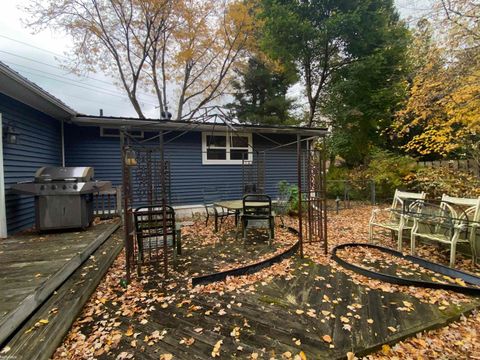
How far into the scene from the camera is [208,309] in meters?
2.50

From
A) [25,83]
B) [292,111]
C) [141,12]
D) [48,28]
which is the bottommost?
[25,83]

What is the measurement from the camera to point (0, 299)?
2.14m

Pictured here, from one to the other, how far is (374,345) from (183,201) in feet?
20.9

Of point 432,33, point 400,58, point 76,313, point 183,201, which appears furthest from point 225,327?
point 400,58

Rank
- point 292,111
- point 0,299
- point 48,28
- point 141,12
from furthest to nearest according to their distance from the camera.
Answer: point 292,111, point 141,12, point 48,28, point 0,299

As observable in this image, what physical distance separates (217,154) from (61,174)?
173 inches

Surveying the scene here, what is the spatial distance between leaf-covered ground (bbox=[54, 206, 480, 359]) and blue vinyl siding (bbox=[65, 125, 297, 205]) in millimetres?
3473

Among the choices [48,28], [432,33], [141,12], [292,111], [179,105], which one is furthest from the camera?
[292,111]

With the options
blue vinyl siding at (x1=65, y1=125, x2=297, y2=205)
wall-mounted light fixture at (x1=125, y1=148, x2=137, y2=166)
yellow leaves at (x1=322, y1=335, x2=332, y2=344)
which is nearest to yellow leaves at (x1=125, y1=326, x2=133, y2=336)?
yellow leaves at (x1=322, y1=335, x2=332, y2=344)

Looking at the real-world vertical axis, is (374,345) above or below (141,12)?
below

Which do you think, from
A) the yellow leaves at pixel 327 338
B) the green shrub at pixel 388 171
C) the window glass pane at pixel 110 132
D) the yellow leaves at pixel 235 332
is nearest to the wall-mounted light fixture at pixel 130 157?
the yellow leaves at pixel 235 332

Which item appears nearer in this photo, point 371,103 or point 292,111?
point 371,103

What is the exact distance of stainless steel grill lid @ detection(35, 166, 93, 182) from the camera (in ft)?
14.8

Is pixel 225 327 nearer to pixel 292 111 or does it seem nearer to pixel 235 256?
pixel 235 256
